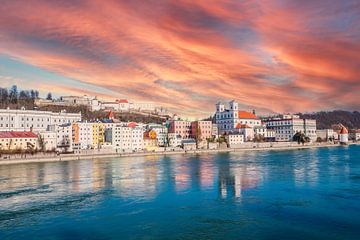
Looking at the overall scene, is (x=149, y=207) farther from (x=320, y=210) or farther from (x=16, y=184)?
(x=16, y=184)

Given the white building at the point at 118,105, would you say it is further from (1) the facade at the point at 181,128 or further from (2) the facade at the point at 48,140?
(2) the facade at the point at 48,140

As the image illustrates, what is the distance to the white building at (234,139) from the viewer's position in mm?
61575

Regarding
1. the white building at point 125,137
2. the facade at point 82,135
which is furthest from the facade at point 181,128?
the facade at point 82,135

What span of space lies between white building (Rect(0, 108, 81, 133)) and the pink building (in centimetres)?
2055

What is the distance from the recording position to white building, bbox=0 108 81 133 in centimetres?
4641

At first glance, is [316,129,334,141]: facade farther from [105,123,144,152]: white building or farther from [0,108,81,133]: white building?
[0,108,81,133]: white building

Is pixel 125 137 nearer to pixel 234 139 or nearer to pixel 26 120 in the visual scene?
pixel 26 120

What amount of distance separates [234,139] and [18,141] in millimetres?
32510

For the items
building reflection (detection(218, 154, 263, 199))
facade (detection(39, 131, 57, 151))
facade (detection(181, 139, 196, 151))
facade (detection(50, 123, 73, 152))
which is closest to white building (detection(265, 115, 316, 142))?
facade (detection(181, 139, 196, 151))

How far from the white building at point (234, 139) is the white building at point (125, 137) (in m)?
15.1

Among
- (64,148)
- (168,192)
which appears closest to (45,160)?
(64,148)

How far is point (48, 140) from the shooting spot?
4622cm

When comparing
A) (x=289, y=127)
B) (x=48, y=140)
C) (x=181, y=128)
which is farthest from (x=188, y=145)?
(x=289, y=127)

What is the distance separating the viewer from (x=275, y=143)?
65.9m
